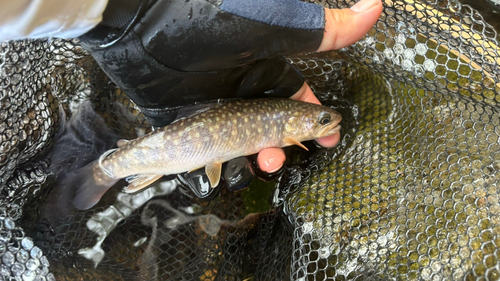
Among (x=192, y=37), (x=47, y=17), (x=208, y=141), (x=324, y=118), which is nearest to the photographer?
(x=47, y=17)

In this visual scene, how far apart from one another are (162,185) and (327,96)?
1.57 metres

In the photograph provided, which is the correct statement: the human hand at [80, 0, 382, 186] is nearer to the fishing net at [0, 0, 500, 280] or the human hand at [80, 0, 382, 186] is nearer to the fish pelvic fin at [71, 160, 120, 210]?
the fish pelvic fin at [71, 160, 120, 210]

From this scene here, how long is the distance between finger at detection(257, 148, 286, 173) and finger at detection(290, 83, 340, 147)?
0.39 m

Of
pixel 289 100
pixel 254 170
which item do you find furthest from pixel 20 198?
pixel 289 100

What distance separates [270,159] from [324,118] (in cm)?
48

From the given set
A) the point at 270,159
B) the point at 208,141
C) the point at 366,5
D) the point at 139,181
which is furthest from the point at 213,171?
the point at 366,5

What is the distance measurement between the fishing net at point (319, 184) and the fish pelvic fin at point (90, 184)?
0.09 metres

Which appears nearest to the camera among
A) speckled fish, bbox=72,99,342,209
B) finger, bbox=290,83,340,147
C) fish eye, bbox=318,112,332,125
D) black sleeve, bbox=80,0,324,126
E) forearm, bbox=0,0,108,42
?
forearm, bbox=0,0,108,42

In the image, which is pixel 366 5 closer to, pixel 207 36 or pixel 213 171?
pixel 207 36

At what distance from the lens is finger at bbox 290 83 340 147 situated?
93.0 inches

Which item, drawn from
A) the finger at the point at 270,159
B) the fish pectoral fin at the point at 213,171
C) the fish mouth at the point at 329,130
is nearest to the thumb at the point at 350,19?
the fish mouth at the point at 329,130

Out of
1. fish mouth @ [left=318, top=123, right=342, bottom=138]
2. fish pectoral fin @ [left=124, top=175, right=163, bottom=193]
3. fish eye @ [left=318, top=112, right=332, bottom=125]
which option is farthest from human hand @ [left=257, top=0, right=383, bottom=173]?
fish pectoral fin @ [left=124, top=175, right=163, bottom=193]

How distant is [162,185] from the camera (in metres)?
2.45

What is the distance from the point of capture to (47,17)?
4.37ft
